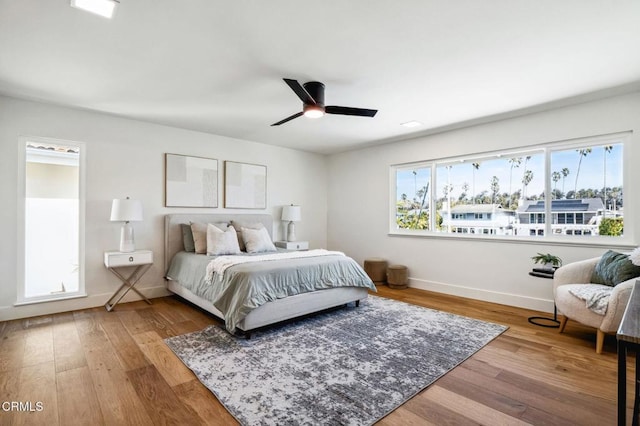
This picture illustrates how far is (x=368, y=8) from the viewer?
1.99 metres

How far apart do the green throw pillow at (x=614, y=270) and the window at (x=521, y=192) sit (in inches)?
25.4

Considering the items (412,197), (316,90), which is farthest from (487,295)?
(316,90)

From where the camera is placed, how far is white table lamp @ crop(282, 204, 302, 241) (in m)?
5.66

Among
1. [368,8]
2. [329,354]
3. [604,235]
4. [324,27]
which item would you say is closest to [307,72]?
[324,27]

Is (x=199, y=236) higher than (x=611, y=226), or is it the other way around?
(x=611, y=226)

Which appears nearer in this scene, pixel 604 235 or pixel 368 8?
pixel 368 8

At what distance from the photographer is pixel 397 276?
5.02 m

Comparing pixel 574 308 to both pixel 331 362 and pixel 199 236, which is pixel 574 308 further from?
pixel 199 236

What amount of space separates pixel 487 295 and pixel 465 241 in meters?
0.80

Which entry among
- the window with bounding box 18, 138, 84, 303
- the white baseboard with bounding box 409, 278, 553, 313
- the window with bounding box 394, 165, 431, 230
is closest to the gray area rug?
the white baseboard with bounding box 409, 278, 553, 313

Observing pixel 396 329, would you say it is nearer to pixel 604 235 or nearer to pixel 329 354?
pixel 329 354

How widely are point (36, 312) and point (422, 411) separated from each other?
4337mm

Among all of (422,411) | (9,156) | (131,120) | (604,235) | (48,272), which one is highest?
(131,120)
